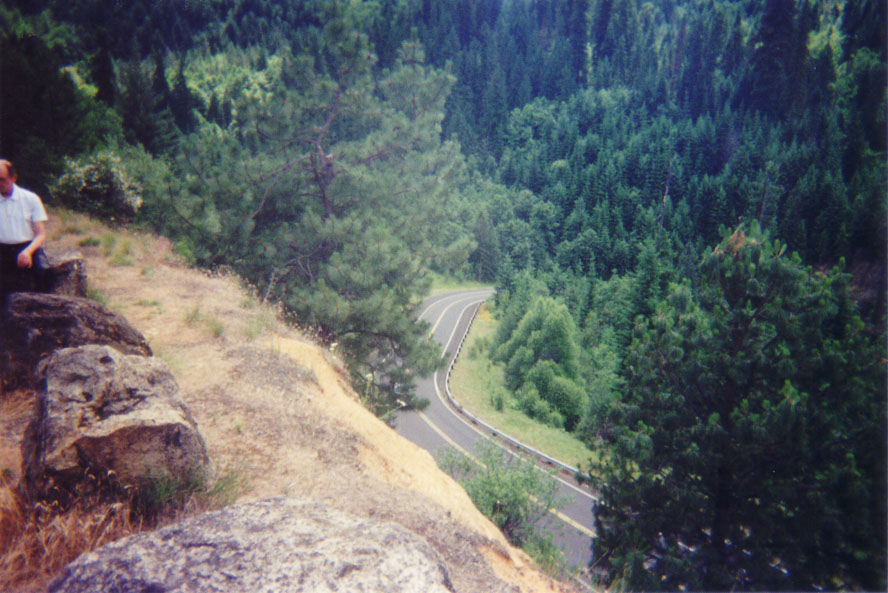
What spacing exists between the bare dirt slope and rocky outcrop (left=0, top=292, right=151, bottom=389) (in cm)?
111

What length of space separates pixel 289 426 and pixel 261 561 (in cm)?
345

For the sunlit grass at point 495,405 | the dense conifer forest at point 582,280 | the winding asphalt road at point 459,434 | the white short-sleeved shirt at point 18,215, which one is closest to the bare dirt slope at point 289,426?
the white short-sleeved shirt at point 18,215

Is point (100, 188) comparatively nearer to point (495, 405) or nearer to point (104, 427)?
point (104, 427)

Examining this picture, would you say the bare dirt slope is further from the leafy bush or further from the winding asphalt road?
the leafy bush

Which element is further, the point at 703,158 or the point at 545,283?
the point at 703,158

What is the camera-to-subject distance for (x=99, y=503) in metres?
2.78

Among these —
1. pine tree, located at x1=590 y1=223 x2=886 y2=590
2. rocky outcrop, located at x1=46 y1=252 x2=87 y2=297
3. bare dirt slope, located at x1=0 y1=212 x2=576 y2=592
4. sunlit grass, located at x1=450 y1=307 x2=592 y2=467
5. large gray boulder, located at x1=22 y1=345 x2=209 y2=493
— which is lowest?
sunlit grass, located at x1=450 y1=307 x2=592 y2=467

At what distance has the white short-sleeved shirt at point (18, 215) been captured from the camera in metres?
4.16

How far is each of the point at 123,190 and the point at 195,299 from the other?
27.7 ft

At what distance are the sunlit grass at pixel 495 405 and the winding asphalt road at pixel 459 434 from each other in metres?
0.92

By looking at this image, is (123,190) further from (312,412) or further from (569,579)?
(569,579)

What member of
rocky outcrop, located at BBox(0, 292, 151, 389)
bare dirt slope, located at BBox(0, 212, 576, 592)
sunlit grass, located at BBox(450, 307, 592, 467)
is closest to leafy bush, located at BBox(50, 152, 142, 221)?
bare dirt slope, located at BBox(0, 212, 576, 592)

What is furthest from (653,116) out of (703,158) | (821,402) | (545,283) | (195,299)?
(195,299)

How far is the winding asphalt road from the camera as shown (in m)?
15.4
